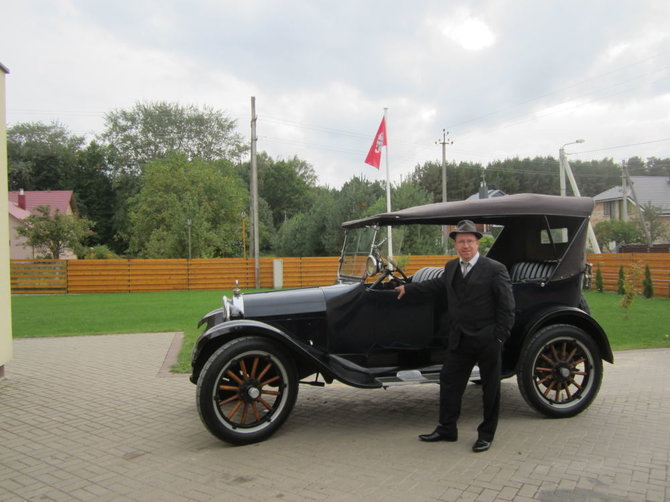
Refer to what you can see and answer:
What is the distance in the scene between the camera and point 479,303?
4.33m

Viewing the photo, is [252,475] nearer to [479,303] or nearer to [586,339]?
[479,303]

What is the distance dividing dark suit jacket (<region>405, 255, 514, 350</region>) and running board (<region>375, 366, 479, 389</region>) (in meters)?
0.54

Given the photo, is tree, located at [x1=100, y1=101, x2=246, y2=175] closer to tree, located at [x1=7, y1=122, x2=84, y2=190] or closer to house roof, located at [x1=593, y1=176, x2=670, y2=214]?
tree, located at [x1=7, y1=122, x2=84, y2=190]

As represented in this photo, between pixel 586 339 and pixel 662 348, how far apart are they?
4555mm

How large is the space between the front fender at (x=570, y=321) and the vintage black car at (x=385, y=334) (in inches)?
0.5

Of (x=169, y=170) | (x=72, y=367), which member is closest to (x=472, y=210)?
(x=72, y=367)

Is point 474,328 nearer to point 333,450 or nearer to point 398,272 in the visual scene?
point 398,272

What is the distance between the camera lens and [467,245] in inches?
173

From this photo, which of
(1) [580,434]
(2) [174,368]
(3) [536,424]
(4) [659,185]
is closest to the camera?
(1) [580,434]

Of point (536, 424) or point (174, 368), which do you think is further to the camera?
point (174, 368)

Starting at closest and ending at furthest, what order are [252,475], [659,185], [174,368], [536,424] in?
[252,475] → [536,424] → [174,368] → [659,185]

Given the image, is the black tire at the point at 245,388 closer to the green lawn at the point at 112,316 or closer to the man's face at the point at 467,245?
the man's face at the point at 467,245

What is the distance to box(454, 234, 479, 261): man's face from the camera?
4398mm

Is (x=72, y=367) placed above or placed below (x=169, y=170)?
below
